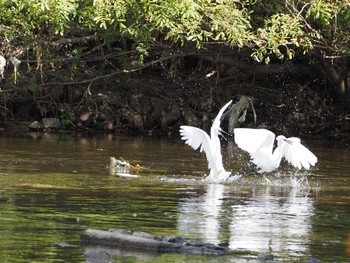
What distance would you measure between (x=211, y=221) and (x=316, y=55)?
12.5 m

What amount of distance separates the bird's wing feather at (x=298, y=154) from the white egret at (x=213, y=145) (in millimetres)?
903

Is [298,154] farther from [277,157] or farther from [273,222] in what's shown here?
[273,222]

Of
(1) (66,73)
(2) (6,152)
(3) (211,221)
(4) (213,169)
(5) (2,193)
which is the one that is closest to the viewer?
(3) (211,221)

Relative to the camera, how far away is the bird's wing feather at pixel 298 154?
14977 mm

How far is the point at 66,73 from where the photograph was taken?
968 inches

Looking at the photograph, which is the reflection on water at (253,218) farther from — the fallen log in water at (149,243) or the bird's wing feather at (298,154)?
the bird's wing feather at (298,154)

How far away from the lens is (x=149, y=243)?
352 inches

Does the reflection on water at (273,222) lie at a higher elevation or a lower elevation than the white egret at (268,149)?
lower

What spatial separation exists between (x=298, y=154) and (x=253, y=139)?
0.67m

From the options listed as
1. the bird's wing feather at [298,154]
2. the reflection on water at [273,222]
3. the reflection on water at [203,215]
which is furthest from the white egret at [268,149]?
the reflection on water at [203,215]

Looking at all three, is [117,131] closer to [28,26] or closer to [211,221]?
[28,26]

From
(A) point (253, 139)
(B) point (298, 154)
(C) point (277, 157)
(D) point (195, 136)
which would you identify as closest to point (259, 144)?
(A) point (253, 139)

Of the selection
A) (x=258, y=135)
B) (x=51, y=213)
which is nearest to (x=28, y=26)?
(x=258, y=135)

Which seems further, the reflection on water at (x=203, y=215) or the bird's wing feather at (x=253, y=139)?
the bird's wing feather at (x=253, y=139)
